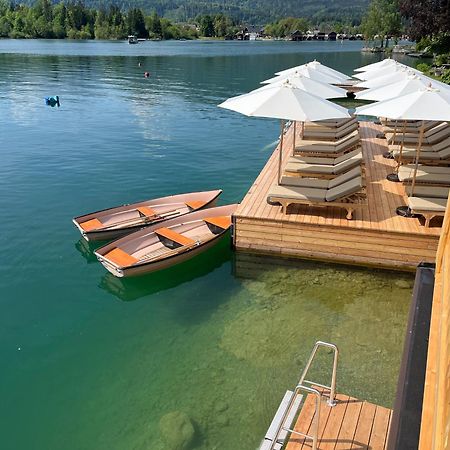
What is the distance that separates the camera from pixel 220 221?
1118 cm

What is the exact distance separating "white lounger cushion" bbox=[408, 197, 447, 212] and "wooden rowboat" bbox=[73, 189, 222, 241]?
5269 mm

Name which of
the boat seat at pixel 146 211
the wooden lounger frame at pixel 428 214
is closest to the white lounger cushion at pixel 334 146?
the wooden lounger frame at pixel 428 214

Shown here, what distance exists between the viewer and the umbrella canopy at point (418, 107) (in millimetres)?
8930

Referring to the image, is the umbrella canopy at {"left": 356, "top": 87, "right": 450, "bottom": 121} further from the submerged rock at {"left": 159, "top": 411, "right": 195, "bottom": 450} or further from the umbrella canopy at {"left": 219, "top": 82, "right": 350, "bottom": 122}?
the submerged rock at {"left": 159, "top": 411, "right": 195, "bottom": 450}

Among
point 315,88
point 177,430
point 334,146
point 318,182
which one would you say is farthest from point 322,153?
point 177,430

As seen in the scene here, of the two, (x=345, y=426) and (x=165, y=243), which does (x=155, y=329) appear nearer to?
(x=165, y=243)

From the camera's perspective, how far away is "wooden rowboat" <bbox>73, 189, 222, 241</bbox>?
35.6 feet

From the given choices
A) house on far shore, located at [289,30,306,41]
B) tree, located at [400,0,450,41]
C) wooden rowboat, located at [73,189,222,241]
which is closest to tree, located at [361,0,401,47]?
tree, located at [400,0,450,41]

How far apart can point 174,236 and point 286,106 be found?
3.90 m

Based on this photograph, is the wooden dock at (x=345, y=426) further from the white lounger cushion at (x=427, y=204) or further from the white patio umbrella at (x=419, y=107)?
the white patio umbrella at (x=419, y=107)

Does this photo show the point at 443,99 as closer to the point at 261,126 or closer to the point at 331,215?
the point at 331,215

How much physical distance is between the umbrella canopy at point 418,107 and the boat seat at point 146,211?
19.3 feet

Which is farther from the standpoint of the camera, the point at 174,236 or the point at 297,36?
the point at 297,36

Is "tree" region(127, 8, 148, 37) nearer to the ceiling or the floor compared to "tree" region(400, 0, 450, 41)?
nearer to the ceiling
